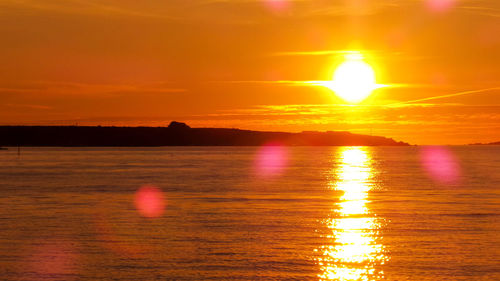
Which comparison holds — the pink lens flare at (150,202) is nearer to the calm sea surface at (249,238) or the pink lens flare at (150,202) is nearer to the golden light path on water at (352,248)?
the calm sea surface at (249,238)

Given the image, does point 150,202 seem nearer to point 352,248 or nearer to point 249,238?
point 249,238

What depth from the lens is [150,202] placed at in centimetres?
6081

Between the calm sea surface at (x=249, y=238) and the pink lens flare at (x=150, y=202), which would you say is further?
the pink lens flare at (x=150, y=202)

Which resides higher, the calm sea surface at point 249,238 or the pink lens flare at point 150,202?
the pink lens flare at point 150,202

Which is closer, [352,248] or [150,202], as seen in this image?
[352,248]

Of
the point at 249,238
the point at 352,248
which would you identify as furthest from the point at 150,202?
the point at 352,248

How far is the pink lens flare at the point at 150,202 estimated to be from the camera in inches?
2028

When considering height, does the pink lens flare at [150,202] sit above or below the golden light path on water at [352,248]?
above

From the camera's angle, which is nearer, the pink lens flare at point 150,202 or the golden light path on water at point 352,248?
the golden light path on water at point 352,248

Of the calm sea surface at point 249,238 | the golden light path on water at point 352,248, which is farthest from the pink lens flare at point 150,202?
the golden light path on water at point 352,248

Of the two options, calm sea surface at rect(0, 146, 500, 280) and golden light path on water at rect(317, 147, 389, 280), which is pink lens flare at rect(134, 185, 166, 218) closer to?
calm sea surface at rect(0, 146, 500, 280)

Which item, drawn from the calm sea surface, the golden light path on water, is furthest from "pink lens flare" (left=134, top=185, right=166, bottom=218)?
the golden light path on water

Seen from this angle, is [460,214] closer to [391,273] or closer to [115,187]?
[391,273]

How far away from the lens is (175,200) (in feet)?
208
